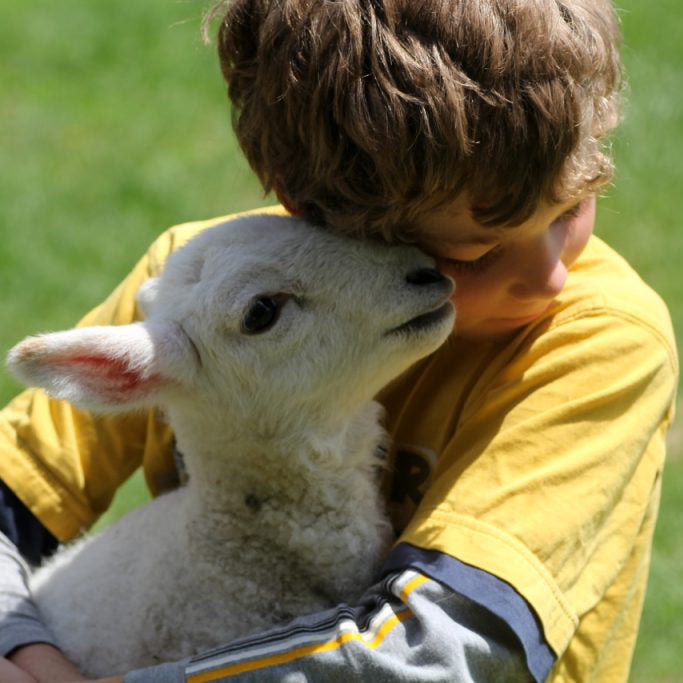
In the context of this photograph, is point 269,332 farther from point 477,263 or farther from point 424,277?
point 477,263

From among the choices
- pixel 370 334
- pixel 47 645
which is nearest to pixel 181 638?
pixel 47 645

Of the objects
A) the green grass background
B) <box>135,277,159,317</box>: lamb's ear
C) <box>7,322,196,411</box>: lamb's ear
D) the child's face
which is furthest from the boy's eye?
the green grass background

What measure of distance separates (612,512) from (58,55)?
573 cm

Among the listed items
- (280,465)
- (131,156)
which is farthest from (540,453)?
→ (131,156)

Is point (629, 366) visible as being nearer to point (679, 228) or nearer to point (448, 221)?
point (448, 221)

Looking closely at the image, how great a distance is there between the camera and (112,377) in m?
2.41

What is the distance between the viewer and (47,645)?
8.54ft

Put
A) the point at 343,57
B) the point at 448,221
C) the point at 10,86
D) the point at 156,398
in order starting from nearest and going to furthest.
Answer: the point at 343,57 < the point at 448,221 < the point at 156,398 < the point at 10,86

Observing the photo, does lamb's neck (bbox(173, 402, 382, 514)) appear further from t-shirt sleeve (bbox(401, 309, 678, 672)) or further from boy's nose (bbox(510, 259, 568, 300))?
boy's nose (bbox(510, 259, 568, 300))

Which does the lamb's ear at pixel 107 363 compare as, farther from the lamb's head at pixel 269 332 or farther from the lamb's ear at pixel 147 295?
the lamb's ear at pixel 147 295

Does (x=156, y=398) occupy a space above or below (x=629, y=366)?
above

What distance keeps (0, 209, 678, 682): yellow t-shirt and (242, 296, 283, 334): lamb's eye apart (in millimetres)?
437

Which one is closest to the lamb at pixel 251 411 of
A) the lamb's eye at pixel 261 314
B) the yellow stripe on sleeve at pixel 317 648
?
the lamb's eye at pixel 261 314

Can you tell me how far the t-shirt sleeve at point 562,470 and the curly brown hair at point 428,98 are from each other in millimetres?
340
